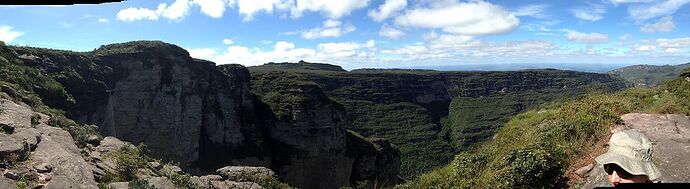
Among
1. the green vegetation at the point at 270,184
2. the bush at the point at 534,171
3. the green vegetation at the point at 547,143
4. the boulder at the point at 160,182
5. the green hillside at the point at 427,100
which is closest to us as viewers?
the bush at the point at 534,171

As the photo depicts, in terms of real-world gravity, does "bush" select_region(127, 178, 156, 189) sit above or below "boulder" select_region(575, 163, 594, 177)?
below

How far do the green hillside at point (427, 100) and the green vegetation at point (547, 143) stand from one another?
61419 millimetres

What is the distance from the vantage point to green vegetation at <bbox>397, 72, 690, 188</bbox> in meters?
10.6

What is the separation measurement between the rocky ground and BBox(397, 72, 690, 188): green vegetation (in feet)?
26.3

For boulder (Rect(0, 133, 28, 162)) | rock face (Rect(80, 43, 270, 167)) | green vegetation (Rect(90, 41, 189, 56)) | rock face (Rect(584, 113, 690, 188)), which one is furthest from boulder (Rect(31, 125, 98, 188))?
green vegetation (Rect(90, 41, 189, 56))

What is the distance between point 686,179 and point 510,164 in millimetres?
3352

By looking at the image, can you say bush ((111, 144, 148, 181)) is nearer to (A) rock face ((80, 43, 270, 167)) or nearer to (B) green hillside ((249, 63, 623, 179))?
(A) rock face ((80, 43, 270, 167))

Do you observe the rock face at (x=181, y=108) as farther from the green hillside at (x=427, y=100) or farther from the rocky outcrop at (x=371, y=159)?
the rocky outcrop at (x=371, y=159)

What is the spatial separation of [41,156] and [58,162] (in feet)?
2.03

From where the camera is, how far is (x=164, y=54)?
59500 millimetres

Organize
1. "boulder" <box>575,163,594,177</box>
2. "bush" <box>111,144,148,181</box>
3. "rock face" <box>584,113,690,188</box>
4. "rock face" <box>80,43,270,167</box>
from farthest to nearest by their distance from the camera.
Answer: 1. "rock face" <box>80,43,270,167</box>
2. "bush" <box>111,144,148,181</box>
3. "boulder" <box>575,163,594,177</box>
4. "rock face" <box>584,113,690,188</box>

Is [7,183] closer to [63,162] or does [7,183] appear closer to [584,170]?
[63,162]

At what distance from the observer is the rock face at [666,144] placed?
9898mm

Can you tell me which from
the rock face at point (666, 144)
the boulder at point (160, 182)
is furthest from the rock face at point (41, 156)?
the rock face at point (666, 144)
